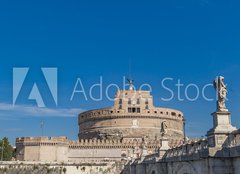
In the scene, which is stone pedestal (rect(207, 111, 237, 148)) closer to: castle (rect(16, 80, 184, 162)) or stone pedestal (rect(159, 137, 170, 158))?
stone pedestal (rect(159, 137, 170, 158))

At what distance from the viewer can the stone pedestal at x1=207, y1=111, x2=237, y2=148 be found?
42.5 feet

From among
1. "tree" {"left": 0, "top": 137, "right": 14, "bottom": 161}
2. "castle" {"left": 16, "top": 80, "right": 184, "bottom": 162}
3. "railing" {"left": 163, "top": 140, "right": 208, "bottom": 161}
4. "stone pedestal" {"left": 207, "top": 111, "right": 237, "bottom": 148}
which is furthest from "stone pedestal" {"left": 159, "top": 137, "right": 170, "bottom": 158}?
"tree" {"left": 0, "top": 137, "right": 14, "bottom": 161}

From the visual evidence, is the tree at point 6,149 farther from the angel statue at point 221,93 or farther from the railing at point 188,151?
the angel statue at point 221,93

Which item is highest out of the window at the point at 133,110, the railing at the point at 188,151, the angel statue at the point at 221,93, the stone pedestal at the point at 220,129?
the window at the point at 133,110

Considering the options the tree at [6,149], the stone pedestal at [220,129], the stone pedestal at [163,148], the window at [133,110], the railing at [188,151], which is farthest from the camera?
the window at [133,110]

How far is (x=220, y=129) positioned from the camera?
42.9ft

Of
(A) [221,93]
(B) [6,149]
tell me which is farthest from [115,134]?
(A) [221,93]

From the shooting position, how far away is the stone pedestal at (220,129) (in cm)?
1297

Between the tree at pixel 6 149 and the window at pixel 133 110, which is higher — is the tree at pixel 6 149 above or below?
below

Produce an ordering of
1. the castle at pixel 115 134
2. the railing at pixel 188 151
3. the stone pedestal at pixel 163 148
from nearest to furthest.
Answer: the railing at pixel 188 151
the stone pedestal at pixel 163 148
the castle at pixel 115 134

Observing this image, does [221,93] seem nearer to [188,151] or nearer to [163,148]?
[188,151]

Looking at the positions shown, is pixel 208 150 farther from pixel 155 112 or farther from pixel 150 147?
pixel 155 112

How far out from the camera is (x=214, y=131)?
42.9 feet

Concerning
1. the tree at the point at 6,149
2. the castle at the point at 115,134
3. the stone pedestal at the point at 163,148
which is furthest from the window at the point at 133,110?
the stone pedestal at the point at 163,148
